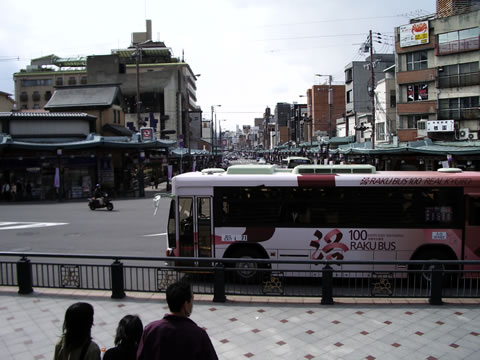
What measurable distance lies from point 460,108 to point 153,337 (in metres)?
45.8

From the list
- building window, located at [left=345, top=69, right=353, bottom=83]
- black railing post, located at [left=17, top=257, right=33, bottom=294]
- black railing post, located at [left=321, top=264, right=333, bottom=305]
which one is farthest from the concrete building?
black railing post, located at [left=321, top=264, right=333, bottom=305]

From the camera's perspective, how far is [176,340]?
3.91 m

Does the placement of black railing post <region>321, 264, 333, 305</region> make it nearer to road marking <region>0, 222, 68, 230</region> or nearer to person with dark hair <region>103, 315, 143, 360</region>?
person with dark hair <region>103, 315, 143, 360</region>

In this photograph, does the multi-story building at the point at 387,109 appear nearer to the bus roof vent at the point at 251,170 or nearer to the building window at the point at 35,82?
the bus roof vent at the point at 251,170

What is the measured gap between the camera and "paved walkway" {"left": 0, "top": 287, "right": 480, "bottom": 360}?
7262 mm

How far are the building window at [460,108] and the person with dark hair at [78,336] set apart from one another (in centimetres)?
4493

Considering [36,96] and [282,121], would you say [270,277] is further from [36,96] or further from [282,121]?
[282,121]

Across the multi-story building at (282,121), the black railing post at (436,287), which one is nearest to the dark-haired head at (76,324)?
the black railing post at (436,287)

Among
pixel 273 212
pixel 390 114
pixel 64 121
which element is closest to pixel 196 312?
pixel 273 212

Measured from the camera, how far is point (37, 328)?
834cm

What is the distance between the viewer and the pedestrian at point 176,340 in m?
3.87

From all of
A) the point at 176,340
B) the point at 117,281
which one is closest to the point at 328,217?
the point at 117,281

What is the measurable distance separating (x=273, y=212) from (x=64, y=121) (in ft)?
110

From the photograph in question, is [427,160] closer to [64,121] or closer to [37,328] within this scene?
[64,121]
